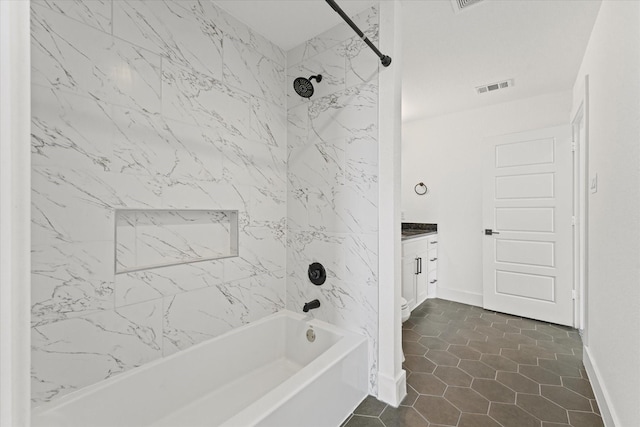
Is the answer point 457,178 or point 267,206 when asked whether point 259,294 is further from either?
point 457,178

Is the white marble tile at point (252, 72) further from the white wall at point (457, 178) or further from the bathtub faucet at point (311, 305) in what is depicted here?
the white wall at point (457, 178)

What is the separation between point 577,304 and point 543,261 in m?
0.48

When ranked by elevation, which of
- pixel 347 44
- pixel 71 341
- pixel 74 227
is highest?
pixel 347 44

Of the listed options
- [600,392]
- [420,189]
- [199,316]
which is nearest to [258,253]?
[199,316]

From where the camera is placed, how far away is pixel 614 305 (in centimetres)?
150

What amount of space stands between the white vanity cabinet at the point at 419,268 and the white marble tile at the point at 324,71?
1720 mm

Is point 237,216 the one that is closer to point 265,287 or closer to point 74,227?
point 265,287

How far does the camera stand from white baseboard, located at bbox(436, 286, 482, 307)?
3670 millimetres

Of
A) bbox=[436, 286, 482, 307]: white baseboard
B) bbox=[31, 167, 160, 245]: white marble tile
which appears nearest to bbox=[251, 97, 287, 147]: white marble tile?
bbox=[31, 167, 160, 245]: white marble tile

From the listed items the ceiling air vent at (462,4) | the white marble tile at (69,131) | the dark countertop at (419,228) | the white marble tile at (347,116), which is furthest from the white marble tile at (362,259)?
the dark countertop at (419,228)

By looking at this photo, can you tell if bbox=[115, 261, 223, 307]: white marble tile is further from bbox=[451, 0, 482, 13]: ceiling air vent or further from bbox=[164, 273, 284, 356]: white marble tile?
bbox=[451, 0, 482, 13]: ceiling air vent

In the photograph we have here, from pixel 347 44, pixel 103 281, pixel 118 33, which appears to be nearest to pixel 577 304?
pixel 347 44

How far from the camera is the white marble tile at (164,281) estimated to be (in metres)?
1.48

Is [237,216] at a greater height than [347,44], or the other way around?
[347,44]
